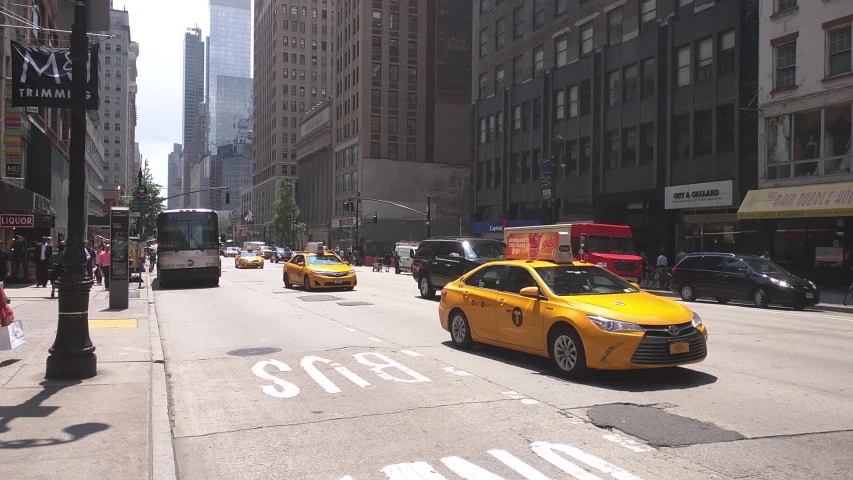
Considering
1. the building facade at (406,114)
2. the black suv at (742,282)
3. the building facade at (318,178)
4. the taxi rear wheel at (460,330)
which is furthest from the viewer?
the building facade at (318,178)

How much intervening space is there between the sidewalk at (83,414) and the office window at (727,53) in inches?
1138

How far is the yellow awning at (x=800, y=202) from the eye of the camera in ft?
80.5

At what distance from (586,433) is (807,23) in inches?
1066

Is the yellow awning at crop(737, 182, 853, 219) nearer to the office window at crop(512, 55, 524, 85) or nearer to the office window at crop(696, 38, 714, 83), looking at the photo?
the office window at crop(696, 38, 714, 83)

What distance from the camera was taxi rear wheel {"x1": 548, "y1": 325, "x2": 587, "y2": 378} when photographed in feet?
26.7

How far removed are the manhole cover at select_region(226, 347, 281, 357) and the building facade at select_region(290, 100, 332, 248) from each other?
2860 inches

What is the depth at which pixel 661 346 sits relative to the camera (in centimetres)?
779

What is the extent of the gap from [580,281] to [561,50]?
37651 mm

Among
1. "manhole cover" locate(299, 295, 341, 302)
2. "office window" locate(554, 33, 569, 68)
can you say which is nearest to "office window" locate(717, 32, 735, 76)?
"office window" locate(554, 33, 569, 68)

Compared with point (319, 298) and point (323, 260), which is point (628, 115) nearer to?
point (323, 260)

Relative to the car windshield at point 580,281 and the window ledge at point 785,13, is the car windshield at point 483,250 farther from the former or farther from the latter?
the window ledge at point 785,13

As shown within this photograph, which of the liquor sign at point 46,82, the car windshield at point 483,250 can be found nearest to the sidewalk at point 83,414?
the liquor sign at point 46,82

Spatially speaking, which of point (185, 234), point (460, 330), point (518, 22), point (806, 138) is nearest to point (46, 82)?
point (460, 330)

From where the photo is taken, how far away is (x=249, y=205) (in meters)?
164
